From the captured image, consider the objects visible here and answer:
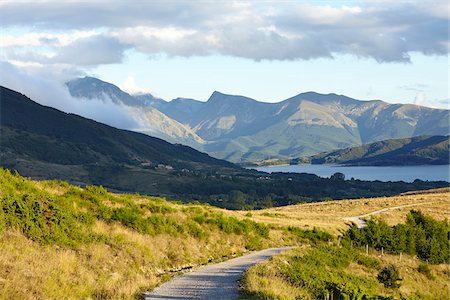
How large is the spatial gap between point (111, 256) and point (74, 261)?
2880mm

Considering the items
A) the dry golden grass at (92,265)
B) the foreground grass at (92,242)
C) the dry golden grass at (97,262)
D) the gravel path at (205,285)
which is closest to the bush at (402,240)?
the foreground grass at (92,242)

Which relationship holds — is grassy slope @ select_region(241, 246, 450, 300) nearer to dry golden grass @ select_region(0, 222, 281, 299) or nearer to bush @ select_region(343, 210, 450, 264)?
bush @ select_region(343, 210, 450, 264)

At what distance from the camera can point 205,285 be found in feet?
68.5

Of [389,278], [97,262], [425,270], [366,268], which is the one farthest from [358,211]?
[97,262]

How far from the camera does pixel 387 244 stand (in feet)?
165

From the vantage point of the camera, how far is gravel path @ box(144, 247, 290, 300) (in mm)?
18906

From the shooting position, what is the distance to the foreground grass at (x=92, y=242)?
17.4 meters

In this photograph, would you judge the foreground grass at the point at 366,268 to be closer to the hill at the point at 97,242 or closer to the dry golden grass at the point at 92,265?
the hill at the point at 97,242

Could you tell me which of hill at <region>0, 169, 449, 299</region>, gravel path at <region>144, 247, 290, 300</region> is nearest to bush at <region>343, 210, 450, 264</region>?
hill at <region>0, 169, 449, 299</region>

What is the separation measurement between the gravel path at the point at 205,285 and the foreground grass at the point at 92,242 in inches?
30.3

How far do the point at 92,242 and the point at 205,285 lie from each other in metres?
5.45

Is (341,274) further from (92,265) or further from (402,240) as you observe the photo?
(402,240)

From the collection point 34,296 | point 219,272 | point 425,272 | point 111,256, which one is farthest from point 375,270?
point 34,296

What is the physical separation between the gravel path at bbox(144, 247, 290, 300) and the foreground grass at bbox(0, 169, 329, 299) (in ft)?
2.53
